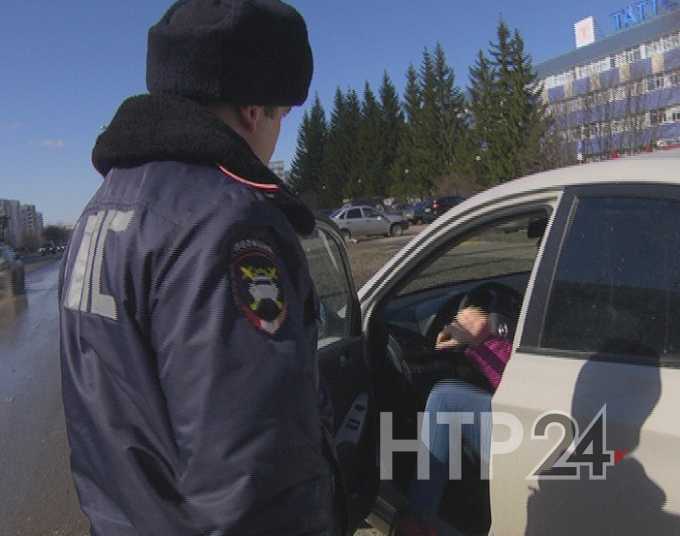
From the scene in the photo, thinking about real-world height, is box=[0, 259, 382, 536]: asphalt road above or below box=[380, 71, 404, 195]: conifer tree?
below

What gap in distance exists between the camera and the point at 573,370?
186 cm

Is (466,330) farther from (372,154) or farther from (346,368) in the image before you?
(372,154)

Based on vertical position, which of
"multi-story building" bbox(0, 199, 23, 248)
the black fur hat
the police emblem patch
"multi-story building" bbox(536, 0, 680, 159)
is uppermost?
"multi-story building" bbox(0, 199, 23, 248)

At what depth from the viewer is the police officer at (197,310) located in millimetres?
961

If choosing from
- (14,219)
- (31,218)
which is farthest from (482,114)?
(31,218)

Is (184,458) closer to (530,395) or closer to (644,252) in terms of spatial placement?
(530,395)

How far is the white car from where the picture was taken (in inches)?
67.1

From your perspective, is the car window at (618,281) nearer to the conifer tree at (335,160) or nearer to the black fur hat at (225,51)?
the black fur hat at (225,51)

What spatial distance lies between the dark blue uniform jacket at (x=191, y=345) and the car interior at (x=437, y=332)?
4.60 feet

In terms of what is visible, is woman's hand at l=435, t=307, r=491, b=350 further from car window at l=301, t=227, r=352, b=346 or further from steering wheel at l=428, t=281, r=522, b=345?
car window at l=301, t=227, r=352, b=346

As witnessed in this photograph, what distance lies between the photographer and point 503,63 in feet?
187

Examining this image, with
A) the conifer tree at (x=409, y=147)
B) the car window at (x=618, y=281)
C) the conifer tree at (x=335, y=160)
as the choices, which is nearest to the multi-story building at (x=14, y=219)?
the conifer tree at (x=335, y=160)

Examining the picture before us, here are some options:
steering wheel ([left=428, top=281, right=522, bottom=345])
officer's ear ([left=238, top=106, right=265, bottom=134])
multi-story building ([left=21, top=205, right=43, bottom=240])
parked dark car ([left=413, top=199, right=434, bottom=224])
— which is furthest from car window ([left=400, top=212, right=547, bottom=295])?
multi-story building ([left=21, top=205, right=43, bottom=240])

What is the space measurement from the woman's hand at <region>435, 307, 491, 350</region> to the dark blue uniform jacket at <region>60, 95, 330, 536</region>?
174 centimetres
